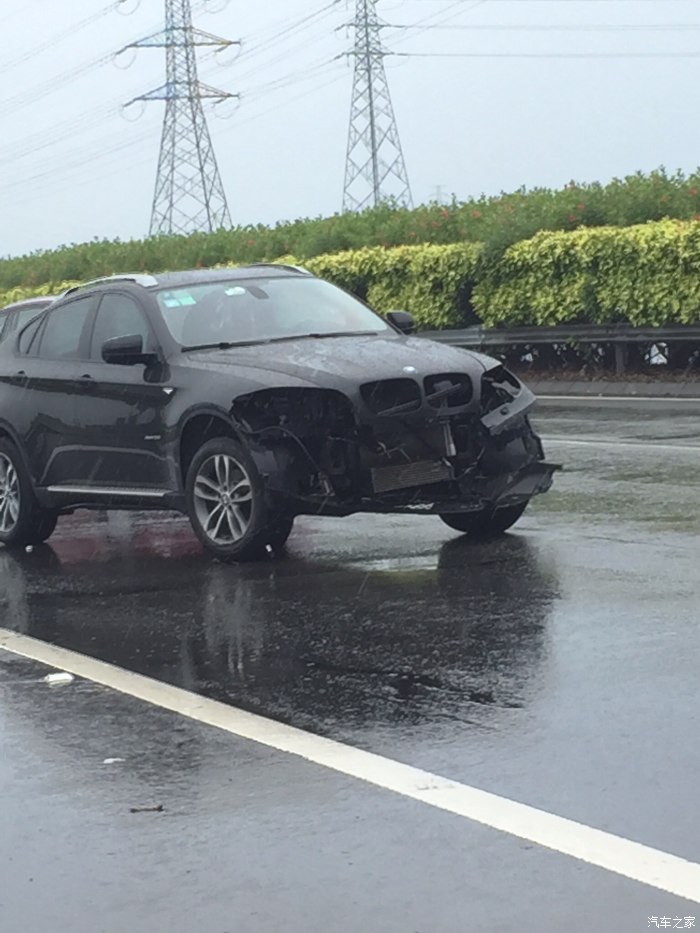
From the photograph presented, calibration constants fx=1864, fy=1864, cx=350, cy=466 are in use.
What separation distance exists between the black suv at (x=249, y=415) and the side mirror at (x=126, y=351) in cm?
1

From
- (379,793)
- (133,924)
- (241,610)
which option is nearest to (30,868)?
(133,924)

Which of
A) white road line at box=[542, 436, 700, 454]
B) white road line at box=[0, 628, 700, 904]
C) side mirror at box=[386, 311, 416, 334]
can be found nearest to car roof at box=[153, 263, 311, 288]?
side mirror at box=[386, 311, 416, 334]

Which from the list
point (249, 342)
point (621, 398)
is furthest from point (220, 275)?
point (621, 398)

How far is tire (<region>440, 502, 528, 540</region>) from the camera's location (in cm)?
1137

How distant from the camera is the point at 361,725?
22.0 feet

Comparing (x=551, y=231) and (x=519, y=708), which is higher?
(x=551, y=231)

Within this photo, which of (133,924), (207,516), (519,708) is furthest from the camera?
(207,516)

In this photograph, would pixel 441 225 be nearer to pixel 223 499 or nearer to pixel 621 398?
pixel 621 398

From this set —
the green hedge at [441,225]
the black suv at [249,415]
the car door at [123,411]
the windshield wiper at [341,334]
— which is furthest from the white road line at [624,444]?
the green hedge at [441,225]

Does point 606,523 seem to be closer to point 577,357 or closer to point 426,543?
point 426,543

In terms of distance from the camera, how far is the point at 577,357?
24922 millimetres

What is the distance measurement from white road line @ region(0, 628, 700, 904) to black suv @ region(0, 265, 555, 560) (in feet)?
8.69

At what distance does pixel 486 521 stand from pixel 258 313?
1984 millimetres

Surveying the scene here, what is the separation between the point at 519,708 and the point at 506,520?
15.3 feet
